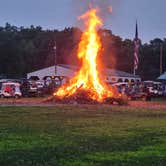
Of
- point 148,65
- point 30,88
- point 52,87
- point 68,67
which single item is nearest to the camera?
point 30,88

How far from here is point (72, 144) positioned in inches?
607

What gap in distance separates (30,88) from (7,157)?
4639cm

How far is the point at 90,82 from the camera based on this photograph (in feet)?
147

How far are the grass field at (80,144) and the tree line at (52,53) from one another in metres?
81.4

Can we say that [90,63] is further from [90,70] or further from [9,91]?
[9,91]

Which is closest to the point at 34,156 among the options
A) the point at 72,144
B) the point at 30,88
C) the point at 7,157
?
the point at 7,157

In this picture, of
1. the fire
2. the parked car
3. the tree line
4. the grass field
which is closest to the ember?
the fire

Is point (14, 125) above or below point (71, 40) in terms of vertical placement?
below

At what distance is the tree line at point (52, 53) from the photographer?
108 meters

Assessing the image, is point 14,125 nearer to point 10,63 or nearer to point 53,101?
point 53,101

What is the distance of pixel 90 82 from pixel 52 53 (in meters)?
69.9

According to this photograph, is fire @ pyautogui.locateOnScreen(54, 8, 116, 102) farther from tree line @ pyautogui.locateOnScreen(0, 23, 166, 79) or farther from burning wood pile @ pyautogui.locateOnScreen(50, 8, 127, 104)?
tree line @ pyautogui.locateOnScreen(0, 23, 166, 79)

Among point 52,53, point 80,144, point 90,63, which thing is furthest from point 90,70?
A: point 52,53

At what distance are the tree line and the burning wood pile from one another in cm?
5637
